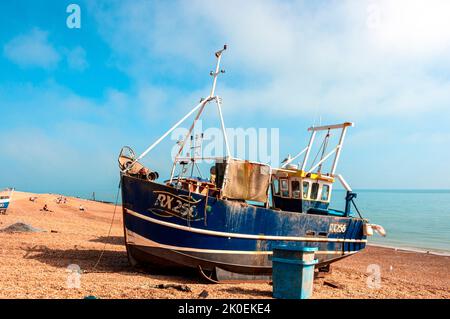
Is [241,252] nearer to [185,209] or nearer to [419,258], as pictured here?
[185,209]

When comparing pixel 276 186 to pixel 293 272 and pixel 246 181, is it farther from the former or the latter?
pixel 293 272

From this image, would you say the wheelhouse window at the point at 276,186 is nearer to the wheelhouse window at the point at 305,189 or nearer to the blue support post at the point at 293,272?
the wheelhouse window at the point at 305,189

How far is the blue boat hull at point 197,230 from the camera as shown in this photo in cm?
1009

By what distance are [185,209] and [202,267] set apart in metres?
1.73

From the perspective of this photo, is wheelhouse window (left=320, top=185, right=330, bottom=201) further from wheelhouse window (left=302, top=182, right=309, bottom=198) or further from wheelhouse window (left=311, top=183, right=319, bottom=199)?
wheelhouse window (left=302, top=182, right=309, bottom=198)

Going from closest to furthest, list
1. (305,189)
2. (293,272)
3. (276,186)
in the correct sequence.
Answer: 1. (293,272)
2. (305,189)
3. (276,186)

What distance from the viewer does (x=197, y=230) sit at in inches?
397

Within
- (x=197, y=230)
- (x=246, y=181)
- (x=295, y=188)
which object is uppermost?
(x=295, y=188)

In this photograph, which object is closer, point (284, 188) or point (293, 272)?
point (293, 272)

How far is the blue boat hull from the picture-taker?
1009 centimetres

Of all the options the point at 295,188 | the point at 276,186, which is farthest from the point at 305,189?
the point at 276,186

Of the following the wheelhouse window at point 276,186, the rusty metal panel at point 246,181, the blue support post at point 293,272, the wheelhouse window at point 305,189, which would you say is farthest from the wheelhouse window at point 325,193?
the blue support post at point 293,272

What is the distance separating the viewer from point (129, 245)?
10.9 m
